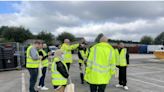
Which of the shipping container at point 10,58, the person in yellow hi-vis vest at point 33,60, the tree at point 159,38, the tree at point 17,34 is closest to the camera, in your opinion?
the person in yellow hi-vis vest at point 33,60

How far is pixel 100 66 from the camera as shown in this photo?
5914mm

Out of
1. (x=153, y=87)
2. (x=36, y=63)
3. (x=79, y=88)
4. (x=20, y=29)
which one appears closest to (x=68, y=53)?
(x=79, y=88)

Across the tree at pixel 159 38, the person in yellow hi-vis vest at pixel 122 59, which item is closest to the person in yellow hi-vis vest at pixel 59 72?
the person in yellow hi-vis vest at pixel 122 59

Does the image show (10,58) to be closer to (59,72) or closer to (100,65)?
(59,72)

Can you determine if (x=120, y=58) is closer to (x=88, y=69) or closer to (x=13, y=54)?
(x=88, y=69)

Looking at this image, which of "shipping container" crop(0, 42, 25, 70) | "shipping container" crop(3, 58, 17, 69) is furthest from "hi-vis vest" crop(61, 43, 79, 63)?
"shipping container" crop(3, 58, 17, 69)

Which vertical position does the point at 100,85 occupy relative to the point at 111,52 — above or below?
below

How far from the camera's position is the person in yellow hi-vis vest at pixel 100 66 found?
591 centimetres

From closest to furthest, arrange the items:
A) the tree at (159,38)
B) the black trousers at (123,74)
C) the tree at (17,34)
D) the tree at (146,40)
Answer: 1. the black trousers at (123,74)
2. the tree at (17,34)
3. the tree at (159,38)
4. the tree at (146,40)

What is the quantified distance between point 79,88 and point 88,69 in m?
4.77

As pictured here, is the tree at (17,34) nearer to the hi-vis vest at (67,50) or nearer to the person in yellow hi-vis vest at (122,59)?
the hi-vis vest at (67,50)

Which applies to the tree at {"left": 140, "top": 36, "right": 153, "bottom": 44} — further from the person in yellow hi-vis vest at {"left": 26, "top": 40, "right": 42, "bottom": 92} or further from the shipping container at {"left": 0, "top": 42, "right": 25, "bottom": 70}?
the person in yellow hi-vis vest at {"left": 26, "top": 40, "right": 42, "bottom": 92}

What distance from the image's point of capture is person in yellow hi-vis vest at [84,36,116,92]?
19.4 feet

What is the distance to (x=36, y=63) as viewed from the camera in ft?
29.4
